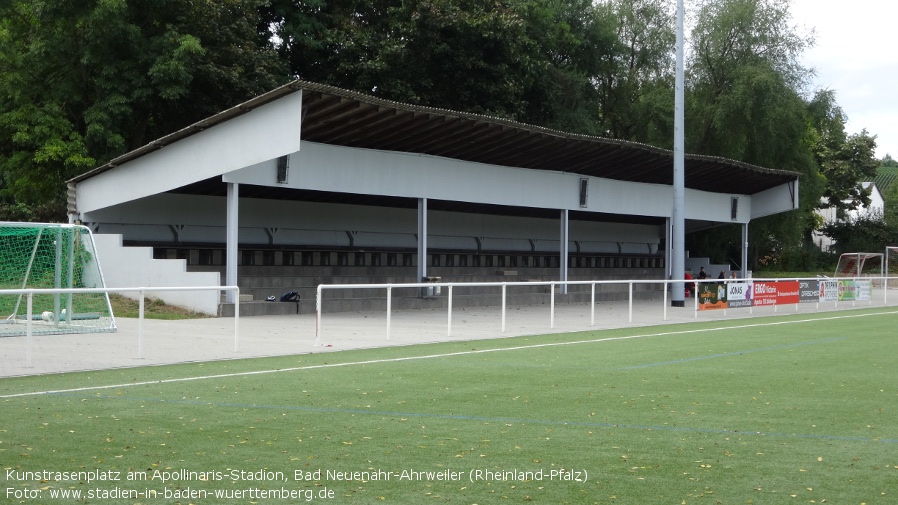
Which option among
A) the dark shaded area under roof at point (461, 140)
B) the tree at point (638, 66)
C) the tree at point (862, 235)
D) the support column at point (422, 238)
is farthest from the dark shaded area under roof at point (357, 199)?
the tree at point (862, 235)

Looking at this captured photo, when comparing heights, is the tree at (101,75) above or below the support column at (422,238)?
above

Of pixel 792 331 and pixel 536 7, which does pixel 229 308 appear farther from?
pixel 536 7

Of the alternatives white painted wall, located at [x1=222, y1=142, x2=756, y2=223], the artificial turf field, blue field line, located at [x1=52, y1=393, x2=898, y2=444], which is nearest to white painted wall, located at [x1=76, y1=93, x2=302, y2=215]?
white painted wall, located at [x1=222, y1=142, x2=756, y2=223]

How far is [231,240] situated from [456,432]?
52.9 feet

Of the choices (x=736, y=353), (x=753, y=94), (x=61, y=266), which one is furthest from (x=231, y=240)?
(x=753, y=94)

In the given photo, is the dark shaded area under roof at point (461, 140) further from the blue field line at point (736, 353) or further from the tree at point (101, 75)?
the blue field line at point (736, 353)

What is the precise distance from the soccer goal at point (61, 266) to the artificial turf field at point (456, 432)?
4.84 m

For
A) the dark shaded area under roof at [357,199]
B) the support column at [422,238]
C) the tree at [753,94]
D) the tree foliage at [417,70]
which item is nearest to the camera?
the support column at [422,238]

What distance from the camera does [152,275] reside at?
79.3 feet

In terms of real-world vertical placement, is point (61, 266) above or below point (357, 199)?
below

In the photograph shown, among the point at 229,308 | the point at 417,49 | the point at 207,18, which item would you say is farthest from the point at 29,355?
the point at 417,49

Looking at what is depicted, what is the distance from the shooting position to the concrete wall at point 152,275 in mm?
23002

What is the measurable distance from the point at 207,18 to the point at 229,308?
49.4ft

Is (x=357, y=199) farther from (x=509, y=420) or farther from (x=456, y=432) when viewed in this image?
(x=456, y=432)
